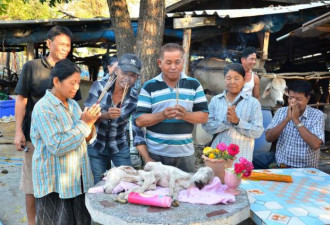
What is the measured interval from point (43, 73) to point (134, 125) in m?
0.93

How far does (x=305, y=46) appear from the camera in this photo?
30.3 ft

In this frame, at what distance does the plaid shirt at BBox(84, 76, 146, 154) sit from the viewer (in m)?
2.67

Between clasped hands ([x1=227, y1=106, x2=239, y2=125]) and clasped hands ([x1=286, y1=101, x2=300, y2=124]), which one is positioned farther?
clasped hands ([x1=286, y1=101, x2=300, y2=124])

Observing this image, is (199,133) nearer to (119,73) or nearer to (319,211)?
(119,73)

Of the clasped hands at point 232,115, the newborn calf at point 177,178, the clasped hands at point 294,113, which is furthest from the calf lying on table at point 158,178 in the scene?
the clasped hands at point 294,113

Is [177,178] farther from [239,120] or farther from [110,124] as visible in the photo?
[239,120]

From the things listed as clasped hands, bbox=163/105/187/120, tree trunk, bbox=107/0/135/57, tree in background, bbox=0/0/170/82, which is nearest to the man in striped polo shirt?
clasped hands, bbox=163/105/187/120

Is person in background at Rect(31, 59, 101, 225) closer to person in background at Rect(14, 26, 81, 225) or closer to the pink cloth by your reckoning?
the pink cloth

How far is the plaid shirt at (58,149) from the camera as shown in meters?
1.99

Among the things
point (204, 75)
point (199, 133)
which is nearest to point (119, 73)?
point (199, 133)

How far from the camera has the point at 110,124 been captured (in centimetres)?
270

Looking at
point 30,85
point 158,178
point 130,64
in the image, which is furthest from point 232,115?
point 30,85

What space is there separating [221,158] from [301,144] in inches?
59.3

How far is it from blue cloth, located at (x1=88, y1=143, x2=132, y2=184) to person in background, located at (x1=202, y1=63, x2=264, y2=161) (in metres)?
0.83
